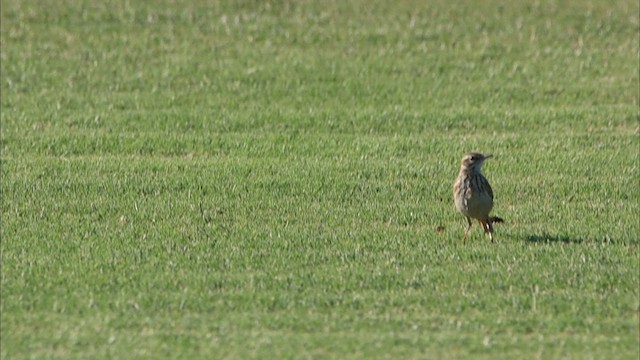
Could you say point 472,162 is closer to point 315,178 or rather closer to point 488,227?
point 488,227

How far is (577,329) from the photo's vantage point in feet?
32.1

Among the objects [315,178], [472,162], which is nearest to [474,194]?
[472,162]

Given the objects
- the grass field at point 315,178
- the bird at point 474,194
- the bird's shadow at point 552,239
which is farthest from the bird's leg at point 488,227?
the bird's shadow at point 552,239

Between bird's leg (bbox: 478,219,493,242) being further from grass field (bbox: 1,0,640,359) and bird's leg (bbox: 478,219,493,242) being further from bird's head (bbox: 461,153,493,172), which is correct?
bird's head (bbox: 461,153,493,172)

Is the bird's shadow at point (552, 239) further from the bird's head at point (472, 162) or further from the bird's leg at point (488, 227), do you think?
the bird's head at point (472, 162)

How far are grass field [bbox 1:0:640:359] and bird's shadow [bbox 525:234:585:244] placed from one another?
0.22 feet

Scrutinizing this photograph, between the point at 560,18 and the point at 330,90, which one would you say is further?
the point at 560,18

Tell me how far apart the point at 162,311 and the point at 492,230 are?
4004 mm

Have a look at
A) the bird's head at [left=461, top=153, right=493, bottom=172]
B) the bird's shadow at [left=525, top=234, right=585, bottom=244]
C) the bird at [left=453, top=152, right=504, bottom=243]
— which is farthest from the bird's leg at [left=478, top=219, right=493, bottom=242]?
the bird's head at [left=461, top=153, right=493, bottom=172]

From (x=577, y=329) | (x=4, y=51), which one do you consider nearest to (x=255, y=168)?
(x=577, y=329)

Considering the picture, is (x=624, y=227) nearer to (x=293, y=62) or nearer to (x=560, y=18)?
(x=293, y=62)

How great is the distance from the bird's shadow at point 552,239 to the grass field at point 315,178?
0.22ft

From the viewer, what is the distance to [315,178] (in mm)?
15141

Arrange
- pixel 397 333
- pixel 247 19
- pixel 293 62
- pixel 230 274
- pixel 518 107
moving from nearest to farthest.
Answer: pixel 397 333, pixel 230 274, pixel 518 107, pixel 293 62, pixel 247 19
